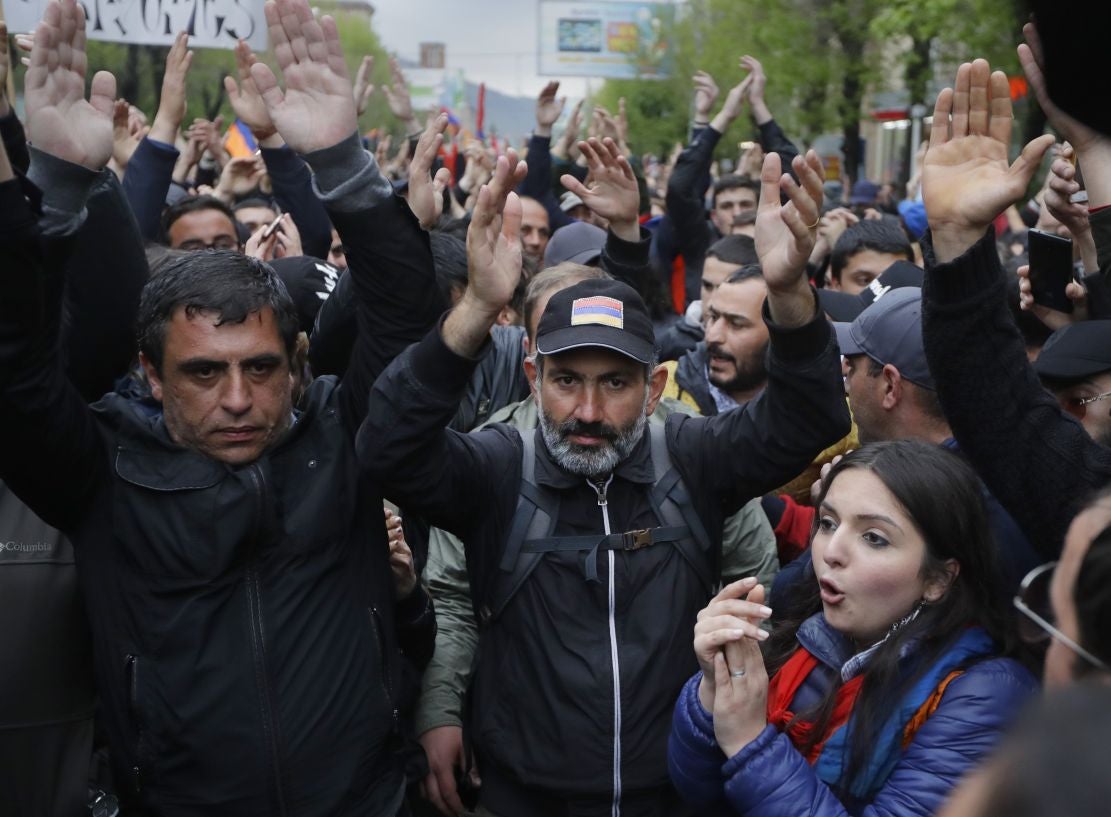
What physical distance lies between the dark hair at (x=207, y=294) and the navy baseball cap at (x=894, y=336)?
1.55 metres

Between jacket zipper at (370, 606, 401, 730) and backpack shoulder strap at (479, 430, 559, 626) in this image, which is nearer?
jacket zipper at (370, 606, 401, 730)

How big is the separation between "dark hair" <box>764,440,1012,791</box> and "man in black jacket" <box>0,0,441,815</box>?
96 centimetres

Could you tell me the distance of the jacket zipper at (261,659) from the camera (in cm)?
244

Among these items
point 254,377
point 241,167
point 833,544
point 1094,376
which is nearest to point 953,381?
point 833,544

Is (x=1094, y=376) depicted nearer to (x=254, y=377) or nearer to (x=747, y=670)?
(x=747, y=670)

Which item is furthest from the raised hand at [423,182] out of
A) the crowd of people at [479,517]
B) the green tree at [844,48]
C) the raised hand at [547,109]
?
the green tree at [844,48]

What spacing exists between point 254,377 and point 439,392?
1.48 feet

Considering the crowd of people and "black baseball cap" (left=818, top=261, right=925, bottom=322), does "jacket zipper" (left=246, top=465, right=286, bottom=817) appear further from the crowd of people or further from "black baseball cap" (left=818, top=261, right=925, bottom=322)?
"black baseball cap" (left=818, top=261, right=925, bottom=322)

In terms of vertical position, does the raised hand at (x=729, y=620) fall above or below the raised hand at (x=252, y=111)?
below

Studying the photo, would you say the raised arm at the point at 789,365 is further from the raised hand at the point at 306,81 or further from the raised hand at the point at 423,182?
the raised hand at the point at 423,182

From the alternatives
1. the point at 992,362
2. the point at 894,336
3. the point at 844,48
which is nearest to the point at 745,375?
the point at 894,336

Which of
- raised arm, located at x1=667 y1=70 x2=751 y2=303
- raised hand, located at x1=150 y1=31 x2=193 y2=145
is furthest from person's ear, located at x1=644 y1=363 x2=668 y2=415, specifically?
raised arm, located at x1=667 y1=70 x2=751 y2=303

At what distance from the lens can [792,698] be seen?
241cm

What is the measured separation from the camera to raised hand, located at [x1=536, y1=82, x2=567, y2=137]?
7859mm
